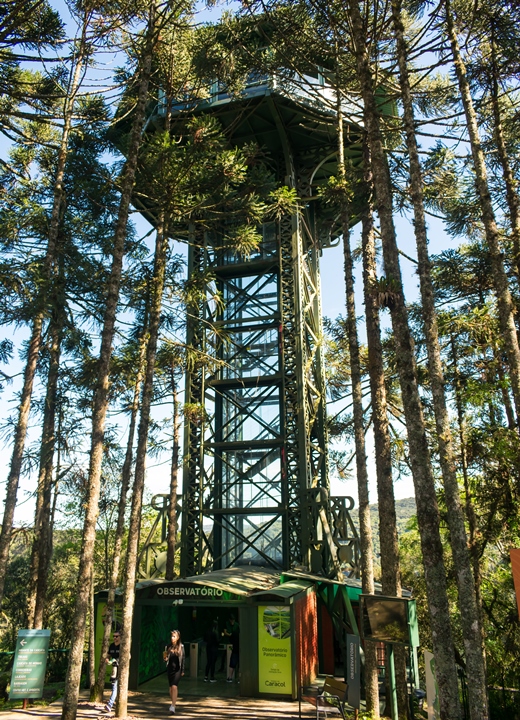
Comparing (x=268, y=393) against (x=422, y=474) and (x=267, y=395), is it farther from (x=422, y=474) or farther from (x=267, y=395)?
(x=422, y=474)

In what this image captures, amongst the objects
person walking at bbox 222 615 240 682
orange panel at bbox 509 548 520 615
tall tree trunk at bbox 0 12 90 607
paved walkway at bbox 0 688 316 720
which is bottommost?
paved walkway at bbox 0 688 316 720

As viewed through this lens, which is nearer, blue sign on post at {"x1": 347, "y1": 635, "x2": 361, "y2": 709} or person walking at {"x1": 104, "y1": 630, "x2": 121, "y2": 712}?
blue sign on post at {"x1": 347, "y1": 635, "x2": 361, "y2": 709}

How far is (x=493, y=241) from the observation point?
40.0 ft

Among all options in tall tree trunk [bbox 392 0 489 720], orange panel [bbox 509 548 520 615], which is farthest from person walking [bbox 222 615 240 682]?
orange panel [bbox 509 548 520 615]

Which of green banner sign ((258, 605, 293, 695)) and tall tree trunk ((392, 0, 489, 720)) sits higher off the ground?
tall tree trunk ((392, 0, 489, 720))

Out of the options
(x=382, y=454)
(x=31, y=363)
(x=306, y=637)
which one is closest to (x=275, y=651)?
(x=306, y=637)

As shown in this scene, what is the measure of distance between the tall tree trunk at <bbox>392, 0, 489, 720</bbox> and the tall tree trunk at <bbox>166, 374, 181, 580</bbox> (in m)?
13.3

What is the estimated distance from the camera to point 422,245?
1166 centimetres

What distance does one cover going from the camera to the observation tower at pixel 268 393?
2133 centimetres

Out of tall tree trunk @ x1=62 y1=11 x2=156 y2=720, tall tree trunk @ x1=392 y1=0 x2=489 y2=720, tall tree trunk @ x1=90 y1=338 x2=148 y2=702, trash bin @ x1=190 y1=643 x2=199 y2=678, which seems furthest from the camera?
trash bin @ x1=190 y1=643 x2=199 y2=678

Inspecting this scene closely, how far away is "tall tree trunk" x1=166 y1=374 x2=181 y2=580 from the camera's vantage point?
21.9 m

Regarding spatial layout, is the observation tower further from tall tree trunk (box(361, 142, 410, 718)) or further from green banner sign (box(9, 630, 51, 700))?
green banner sign (box(9, 630, 51, 700))

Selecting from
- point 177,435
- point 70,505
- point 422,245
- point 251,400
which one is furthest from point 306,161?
point 70,505

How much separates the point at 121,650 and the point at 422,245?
10984mm
